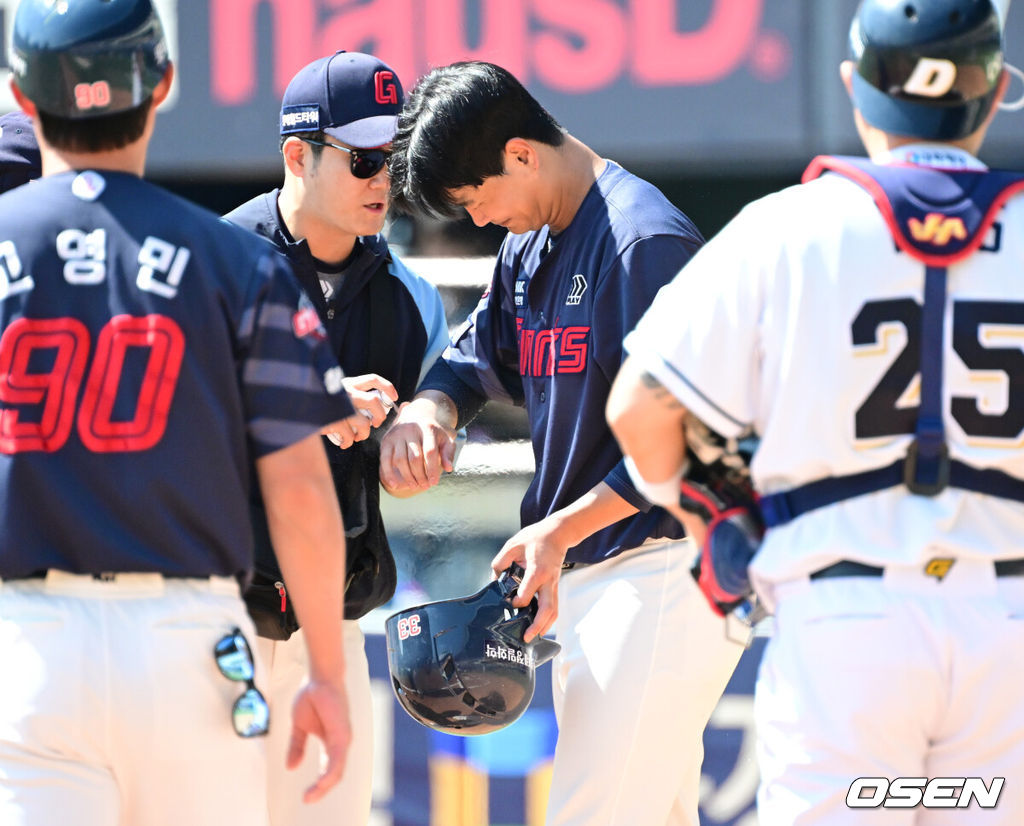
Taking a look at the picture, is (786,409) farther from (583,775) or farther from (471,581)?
(471,581)

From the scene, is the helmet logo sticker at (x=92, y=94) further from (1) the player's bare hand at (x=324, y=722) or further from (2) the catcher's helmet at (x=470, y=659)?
(2) the catcher's helmet at (x=470, y=659)

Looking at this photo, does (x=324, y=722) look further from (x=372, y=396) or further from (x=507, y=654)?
(x=372, y=396)

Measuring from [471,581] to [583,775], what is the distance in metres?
1.69

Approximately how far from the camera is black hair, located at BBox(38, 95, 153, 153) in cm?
193

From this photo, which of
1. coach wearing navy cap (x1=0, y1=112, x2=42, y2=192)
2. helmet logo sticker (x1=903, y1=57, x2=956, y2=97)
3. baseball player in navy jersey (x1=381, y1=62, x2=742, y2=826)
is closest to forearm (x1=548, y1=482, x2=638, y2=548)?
baseball player in navy jersey (x1=381, y1=62, x2=742, y2=826)

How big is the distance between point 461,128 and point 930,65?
1.19 meters

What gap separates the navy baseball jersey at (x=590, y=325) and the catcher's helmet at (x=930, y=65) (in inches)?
33.0

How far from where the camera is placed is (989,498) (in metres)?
1.90

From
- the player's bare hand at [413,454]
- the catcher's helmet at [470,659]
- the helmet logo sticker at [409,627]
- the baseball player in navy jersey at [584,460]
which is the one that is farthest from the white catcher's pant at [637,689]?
the player's bare hand at [413,454]

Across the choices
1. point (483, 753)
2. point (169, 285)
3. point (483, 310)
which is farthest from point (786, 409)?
point (483, 753)

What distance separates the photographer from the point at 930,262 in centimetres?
186

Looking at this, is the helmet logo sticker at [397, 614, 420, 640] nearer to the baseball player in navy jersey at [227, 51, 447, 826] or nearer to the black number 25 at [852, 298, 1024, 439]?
the baseball player in navy jersey at [227, 51, 447, 826]

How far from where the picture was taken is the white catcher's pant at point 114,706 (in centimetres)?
179

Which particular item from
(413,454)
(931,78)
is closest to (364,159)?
(413,454)
